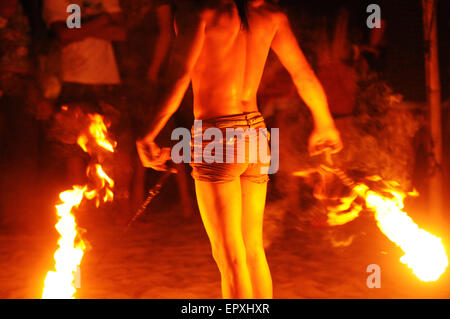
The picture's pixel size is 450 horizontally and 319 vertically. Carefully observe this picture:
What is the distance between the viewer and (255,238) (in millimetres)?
3332

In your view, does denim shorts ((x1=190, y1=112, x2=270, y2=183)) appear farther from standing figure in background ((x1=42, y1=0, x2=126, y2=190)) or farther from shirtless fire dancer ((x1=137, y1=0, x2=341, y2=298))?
standing figure in background ((x1=42, y1=0, x2=126, y2=190))

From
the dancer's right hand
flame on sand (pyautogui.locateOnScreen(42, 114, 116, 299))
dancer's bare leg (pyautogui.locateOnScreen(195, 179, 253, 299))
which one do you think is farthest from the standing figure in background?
dancer's bare leg (pyautogui.locateOnScreen(195, 179, 253, 299))

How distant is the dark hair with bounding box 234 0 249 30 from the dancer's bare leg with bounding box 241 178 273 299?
921 millimetres

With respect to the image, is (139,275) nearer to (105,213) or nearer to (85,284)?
(85,284)

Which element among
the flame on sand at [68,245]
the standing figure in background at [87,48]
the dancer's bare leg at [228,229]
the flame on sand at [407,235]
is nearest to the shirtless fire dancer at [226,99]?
the dancer's bare leg at [228,229]

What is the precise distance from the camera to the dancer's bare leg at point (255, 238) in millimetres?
3287

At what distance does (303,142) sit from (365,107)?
0.83 metres

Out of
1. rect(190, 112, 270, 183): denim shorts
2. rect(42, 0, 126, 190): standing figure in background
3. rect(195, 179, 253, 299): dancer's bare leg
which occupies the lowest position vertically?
rect(195, 179, 253, 299): dancer's bare leg

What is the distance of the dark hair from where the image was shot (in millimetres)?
3039

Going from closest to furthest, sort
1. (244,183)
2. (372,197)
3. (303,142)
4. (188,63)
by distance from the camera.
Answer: (188,63) → (244,183) → (372,197) → (303,142)

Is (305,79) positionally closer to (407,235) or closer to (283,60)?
(283,60)

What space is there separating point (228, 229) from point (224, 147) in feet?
1.56

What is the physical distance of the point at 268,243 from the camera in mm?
5570
